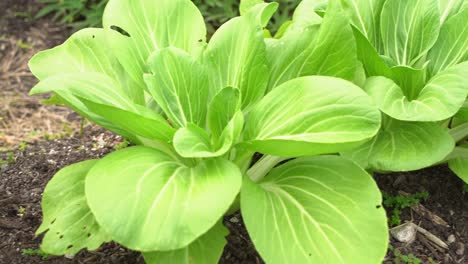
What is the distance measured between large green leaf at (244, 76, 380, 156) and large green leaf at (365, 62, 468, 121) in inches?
10.6

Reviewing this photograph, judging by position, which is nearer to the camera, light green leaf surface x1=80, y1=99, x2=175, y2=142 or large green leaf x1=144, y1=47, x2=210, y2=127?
light green leaf surface x1=80, y1=99, x2=175, y2=142

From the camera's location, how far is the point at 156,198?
188 centimetres

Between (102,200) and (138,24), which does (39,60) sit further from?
(102,200)

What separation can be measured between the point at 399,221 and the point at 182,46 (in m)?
1.23

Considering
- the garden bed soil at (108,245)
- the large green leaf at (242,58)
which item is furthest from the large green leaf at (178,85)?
the garden bed soil at (108,245)

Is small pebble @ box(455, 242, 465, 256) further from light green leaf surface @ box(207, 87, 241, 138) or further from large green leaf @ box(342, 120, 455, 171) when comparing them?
light green leaf surface @ box(207, 87, 241, 138)

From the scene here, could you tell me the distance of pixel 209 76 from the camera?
8.07 ft

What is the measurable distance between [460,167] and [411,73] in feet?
1.59

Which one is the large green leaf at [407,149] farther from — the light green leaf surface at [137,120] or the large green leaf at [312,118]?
the light green leaf surface at [137,120]

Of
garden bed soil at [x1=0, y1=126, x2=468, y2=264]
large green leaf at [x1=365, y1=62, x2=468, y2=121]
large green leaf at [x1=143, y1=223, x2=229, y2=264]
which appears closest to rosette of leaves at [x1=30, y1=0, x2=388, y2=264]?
large green leaf at [x1=143, y1=223, x2=229, y2=264]

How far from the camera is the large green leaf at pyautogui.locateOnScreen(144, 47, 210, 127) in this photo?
2254mm

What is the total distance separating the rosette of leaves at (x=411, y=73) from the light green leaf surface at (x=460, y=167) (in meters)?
0.12

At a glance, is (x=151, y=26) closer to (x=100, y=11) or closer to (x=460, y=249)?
(x=460, y=249)

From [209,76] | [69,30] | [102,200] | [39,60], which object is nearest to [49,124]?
[69,30]
